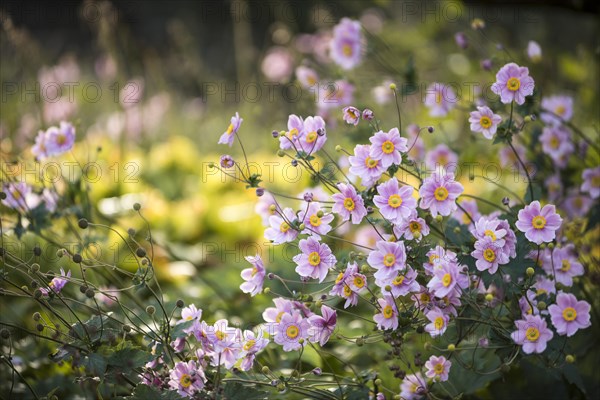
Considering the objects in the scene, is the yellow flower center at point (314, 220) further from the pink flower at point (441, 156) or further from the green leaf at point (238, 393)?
the pink flower at point (441, 156)

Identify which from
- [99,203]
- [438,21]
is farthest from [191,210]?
[438,21]

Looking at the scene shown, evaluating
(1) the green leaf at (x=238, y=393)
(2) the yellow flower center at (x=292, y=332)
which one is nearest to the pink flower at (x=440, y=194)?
(2) the yellow flower center at (x=292, y=332)

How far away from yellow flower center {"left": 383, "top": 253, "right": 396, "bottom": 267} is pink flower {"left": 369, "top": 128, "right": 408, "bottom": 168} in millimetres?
157

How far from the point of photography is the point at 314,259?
1227 mm

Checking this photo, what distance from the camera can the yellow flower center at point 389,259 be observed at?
3.87 ft

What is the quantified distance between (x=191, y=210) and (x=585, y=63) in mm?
1653

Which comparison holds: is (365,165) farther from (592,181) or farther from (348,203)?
(592,181)

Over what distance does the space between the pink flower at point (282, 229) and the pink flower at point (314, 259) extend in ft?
0.15

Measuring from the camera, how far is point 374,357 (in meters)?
1.84

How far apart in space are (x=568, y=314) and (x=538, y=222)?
0.59 ft

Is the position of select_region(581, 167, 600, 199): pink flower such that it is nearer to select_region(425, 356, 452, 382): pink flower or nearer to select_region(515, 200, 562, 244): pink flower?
select_region(515, 200, 562, 244): pink flower

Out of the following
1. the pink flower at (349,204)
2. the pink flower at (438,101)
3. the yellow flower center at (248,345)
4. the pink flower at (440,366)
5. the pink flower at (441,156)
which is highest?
the pink flower at (438,101)

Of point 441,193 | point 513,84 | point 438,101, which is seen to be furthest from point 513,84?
point 438,101

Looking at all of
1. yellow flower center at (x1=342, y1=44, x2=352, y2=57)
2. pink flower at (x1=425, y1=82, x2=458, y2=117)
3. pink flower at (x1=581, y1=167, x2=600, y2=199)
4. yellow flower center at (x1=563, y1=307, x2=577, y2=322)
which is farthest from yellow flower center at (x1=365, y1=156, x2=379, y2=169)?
yellow flower center at (x1=342, y1=44, x2=352, y2=57)
